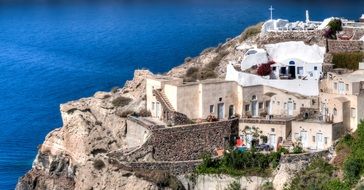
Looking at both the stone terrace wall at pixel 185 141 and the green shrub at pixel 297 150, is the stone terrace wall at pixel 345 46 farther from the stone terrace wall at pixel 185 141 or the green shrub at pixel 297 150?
the green shrub at pixel 297 150

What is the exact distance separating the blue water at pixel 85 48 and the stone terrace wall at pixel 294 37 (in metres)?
14.6

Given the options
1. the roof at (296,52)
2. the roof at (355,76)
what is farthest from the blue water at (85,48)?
the roof at (355,76)

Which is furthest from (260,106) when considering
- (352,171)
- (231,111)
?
(352,171)

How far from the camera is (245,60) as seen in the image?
4253 cm

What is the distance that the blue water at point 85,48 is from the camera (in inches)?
2469

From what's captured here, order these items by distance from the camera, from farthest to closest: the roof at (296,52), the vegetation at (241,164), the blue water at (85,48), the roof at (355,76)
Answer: the blue water at (85,48)
the roof at (296,52)
the roof at (355,76)
the vegetation at (241,164)

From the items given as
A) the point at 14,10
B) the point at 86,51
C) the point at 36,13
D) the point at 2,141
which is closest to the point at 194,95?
the point at 2,141

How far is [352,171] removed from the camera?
3441 cm

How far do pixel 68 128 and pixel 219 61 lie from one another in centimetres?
750

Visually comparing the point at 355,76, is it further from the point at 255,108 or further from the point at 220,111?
the point at 220,111

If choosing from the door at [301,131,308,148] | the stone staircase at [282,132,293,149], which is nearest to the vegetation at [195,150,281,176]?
the stone staircase at [282,132,293,149]

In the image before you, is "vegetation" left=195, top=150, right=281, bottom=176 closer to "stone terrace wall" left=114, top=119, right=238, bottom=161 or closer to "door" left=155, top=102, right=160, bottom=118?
"stone terrace wall" left=114, top=119, right=238, bottom=161

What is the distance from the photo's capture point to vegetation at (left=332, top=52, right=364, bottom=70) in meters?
41.7

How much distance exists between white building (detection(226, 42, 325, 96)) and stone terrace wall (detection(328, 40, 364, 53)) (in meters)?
0.53
